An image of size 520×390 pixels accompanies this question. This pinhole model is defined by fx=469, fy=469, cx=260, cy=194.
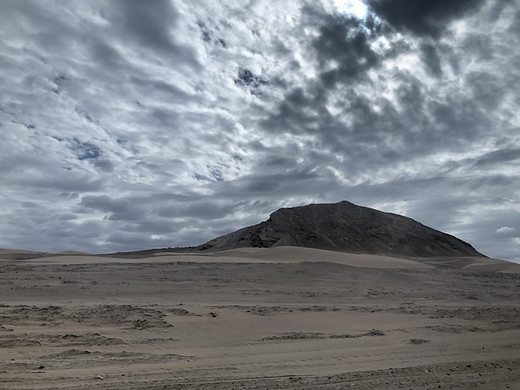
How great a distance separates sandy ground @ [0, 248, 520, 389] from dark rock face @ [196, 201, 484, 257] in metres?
36.9

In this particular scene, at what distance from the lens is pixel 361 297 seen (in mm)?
18062

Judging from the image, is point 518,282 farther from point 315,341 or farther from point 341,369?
point 341,369

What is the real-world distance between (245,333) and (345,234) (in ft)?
176

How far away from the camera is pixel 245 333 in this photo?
1091 centimetres

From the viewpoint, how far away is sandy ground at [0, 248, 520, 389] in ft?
22.9

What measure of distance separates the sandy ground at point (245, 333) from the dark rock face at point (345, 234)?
36.9 meters

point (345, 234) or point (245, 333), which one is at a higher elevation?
point (345, 234)

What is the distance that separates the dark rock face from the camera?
59.3m

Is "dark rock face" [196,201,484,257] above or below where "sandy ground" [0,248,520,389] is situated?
above

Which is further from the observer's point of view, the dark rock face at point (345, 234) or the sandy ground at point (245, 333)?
the dark rock face at point (345, 234)

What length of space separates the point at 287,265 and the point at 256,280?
16.5 ft

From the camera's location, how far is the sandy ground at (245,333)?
6.97 m

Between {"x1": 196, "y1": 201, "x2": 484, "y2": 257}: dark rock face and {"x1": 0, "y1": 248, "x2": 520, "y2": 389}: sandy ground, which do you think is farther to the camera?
{"x1": 196, "y1": 201, "x2": 484, "y2": 257}: dark rock face

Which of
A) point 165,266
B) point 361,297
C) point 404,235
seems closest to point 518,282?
point 361,297
